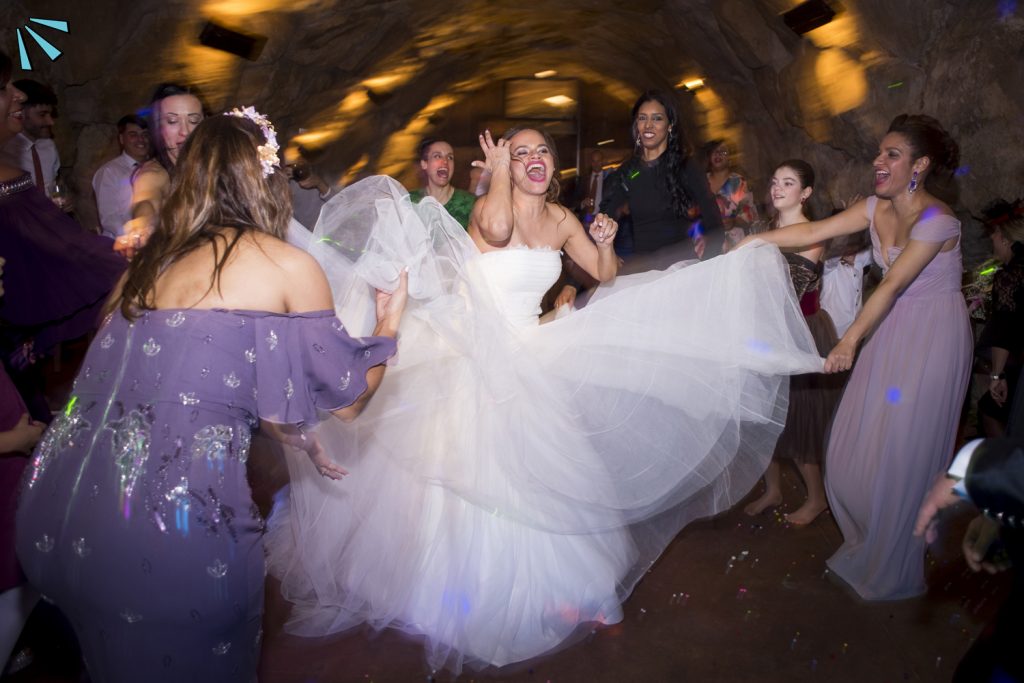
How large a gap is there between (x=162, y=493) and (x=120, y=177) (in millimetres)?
4096

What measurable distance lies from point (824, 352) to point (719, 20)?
15.7 ft

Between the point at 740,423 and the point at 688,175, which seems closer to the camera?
the point at 740,423

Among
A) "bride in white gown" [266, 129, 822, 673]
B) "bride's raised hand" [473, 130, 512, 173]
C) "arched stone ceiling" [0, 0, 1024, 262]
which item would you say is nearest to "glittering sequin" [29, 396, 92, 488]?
"bride in white gown" [266, 129, 822, 673]

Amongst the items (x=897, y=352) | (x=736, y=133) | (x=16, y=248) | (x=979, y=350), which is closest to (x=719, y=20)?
(x=736, y=133)

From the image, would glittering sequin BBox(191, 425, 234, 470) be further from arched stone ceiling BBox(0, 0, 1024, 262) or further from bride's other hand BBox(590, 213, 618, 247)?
arched stone ceiling BBox(0, 0, 1024, 262)

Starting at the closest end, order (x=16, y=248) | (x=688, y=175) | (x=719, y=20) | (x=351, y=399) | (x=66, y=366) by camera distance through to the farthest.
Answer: (x=351, y=399), (x=16, y=248), (x=688, y=175), (x=66, y=366), (x=719, y=20)

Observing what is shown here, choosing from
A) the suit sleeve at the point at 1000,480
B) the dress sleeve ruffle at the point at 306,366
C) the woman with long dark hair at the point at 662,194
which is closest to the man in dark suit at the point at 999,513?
the suit sleeve at the point at 1000,480

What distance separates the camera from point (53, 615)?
266cm

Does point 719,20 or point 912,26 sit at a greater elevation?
point 719,20

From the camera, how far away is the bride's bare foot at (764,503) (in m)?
3.99

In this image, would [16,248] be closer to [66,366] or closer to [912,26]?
[66,366]

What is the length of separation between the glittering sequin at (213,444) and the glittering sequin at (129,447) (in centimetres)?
8

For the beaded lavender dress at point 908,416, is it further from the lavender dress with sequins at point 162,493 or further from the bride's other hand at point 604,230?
the lavender dress with sequins at point 162,493

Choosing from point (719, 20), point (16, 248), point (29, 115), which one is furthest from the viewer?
point (719, 20)
